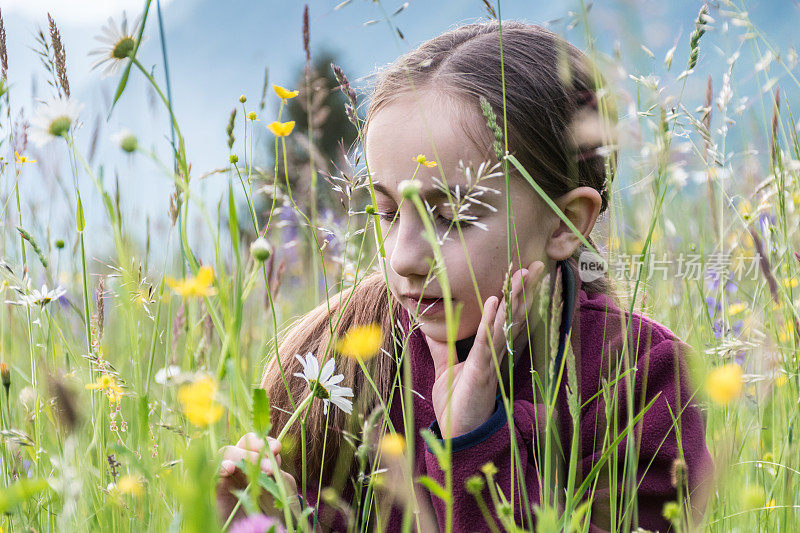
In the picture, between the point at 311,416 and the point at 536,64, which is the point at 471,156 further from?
the point at 311,416

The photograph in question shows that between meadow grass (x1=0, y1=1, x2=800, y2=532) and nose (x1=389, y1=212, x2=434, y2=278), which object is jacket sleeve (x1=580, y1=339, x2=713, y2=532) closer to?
meadow grass (x1=0, y1=1, x2=800, y2=532)

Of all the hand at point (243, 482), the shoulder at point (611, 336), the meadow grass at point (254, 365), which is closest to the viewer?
the meadow grass at point (254, 365)

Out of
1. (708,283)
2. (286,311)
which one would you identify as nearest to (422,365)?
(708,283)

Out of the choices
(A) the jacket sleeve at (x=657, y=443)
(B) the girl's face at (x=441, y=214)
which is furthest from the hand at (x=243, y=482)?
(A) the jacket sleeve at (x=657, y=443)

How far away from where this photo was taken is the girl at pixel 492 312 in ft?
3.27

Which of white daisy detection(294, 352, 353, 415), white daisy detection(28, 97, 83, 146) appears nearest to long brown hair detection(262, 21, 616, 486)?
white daisy detection(294, 352, 353, 415)

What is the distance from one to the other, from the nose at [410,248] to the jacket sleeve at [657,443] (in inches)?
12.8

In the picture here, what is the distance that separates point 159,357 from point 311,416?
49cm

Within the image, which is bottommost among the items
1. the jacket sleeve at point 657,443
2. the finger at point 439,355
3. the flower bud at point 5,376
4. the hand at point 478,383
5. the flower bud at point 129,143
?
the jacket sleeve at point 657,443

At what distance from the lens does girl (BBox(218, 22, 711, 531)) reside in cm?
100

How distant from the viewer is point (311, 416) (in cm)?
134

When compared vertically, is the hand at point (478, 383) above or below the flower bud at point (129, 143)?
below

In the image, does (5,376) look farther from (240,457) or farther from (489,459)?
(489,459)

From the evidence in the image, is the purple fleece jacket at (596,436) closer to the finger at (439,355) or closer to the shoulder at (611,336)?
the shoulder at (611,336)
